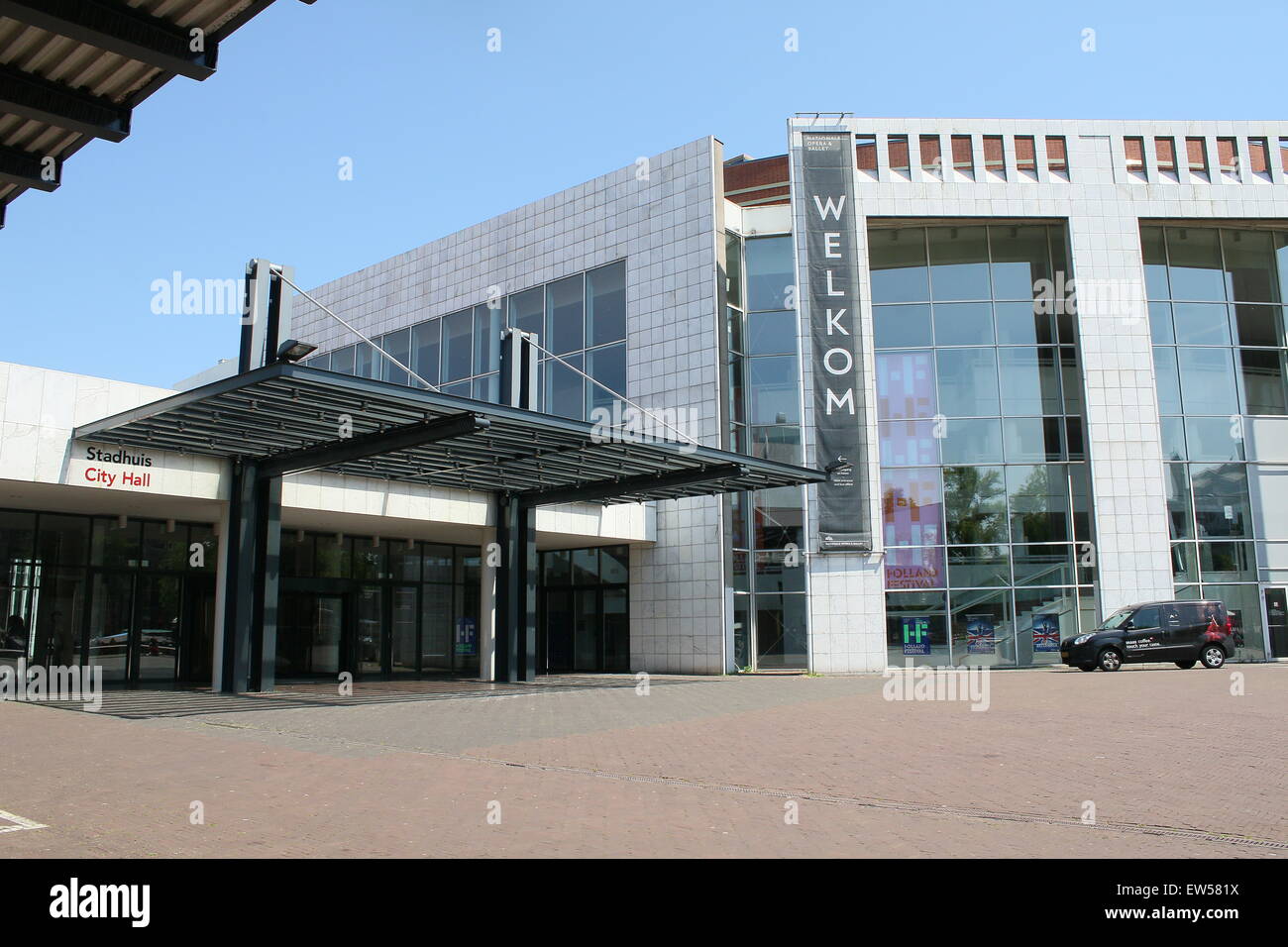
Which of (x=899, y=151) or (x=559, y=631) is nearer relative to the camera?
(x=559, y=631)

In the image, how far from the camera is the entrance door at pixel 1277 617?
2895 centimetres

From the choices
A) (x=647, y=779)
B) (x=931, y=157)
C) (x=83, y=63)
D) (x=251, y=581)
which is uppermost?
(x=931, y=157)

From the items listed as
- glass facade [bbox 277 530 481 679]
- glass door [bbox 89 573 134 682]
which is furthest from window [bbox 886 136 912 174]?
glass door [bbox 89 573 134 682]

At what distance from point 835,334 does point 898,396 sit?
8.84 feet

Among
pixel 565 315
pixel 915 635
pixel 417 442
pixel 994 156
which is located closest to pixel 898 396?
pixel 915 635

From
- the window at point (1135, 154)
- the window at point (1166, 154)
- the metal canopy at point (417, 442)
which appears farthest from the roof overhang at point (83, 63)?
the window at point (1166, 154)

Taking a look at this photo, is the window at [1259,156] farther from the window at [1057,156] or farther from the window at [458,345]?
the window at [458,345]

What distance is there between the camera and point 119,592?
2034 cm

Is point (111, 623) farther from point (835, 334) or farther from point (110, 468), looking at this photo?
point (835, 334)

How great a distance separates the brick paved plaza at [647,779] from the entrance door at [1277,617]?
14.9m

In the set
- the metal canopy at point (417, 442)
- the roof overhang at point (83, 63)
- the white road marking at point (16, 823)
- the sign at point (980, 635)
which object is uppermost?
the metal canopy at point (417, 442)

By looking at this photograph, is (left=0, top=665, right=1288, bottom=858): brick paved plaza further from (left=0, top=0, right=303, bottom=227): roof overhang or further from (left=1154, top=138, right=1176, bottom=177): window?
(left=1154, top=138, right=1176, bottom=177): window

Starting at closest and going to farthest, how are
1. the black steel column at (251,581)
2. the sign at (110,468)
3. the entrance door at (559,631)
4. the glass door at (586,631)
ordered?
the sign at (110,468) < the black steel column at (251,581) < the glass door at (586,631) < the entrance door at (559,631)

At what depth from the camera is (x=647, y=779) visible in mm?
8875
